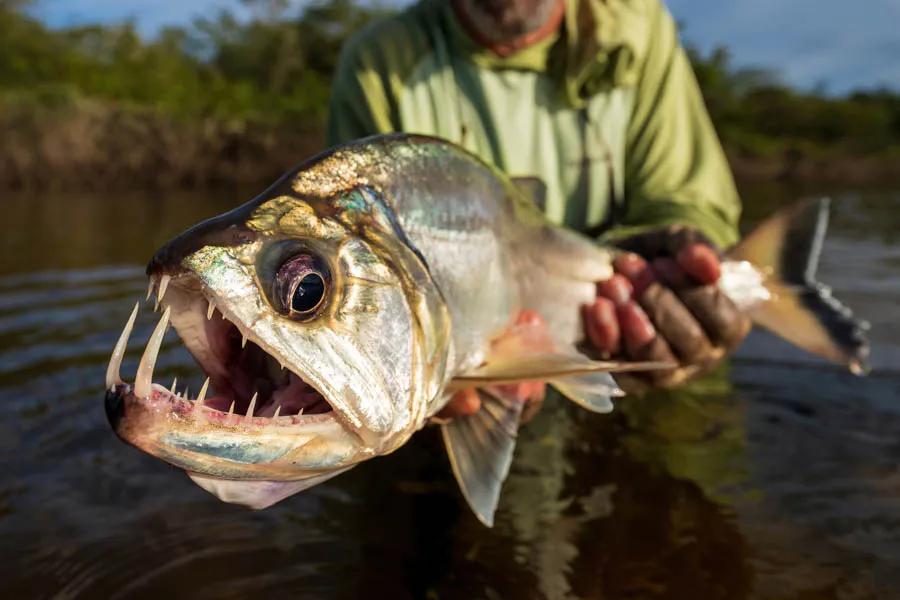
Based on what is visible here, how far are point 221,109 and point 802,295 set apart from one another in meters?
27.7

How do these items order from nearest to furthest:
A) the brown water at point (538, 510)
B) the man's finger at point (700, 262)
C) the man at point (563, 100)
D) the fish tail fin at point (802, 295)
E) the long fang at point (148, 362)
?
the long fang at point (148, 362) → the brown water at point (538, 510) → the man's finger at point (700, 262) → the fish tail fin at point (802, 295) → the man at point (563, 100)

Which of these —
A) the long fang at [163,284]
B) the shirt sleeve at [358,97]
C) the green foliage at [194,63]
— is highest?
the long fang at [163,284]

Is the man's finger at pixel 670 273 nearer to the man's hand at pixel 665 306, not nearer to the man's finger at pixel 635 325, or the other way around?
the man's hand at pixel 665 306

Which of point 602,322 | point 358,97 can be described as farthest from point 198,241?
point 358,97

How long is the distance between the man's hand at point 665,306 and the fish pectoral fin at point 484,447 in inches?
17.9

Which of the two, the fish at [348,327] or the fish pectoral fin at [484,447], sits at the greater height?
the fish at [348,327]

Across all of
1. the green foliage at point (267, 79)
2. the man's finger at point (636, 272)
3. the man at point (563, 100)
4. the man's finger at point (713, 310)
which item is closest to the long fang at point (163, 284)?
the man's finger at point (636, 272)

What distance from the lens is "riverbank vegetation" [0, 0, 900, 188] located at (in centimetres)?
1894

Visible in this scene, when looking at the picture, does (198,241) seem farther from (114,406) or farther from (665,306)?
(665,306)

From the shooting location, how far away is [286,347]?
1354 mm

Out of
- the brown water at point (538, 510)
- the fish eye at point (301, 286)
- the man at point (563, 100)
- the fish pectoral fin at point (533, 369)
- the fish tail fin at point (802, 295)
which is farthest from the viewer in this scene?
the man at point (563, 100)

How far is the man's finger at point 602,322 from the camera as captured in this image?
93.9 inches

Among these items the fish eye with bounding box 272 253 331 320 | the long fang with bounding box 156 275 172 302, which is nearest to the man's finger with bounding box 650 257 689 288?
the fish eye with bounding box 272 253 331 320

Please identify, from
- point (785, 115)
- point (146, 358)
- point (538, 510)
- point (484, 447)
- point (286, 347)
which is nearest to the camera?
point (146, 358)
